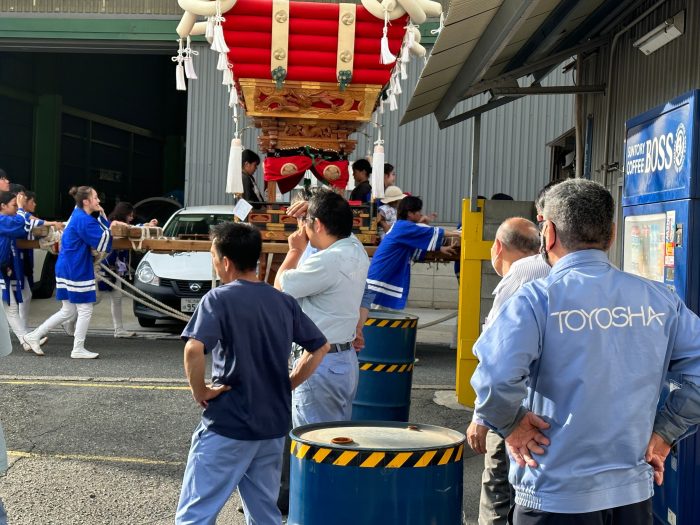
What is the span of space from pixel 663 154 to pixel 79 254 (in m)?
7.50

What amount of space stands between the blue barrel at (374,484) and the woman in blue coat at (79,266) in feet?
23.1

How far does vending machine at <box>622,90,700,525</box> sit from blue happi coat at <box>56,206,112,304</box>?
22.8ft

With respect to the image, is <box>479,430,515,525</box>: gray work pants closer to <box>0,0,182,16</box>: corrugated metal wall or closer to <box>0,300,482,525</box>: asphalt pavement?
<box>0,300,482,525</box>: asphalt pavement

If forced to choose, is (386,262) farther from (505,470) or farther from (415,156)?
(415,156)

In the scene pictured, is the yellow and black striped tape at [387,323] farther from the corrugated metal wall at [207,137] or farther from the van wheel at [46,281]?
the van wheel at [46,281]

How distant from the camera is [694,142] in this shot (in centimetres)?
388

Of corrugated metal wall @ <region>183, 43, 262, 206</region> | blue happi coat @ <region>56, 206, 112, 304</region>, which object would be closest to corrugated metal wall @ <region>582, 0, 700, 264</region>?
blue happi coat @ <region>56, 206, 112, 304</region>

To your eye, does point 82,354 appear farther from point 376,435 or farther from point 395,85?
point 376,435

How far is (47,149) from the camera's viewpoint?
2144 cm

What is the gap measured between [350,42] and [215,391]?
5.73 m

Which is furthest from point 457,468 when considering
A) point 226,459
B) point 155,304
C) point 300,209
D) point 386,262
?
point 155,304

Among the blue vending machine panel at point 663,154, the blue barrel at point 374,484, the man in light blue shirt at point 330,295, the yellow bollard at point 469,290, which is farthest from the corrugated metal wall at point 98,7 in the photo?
the blue barrel at point 374,484

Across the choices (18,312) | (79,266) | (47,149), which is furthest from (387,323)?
(47,149)

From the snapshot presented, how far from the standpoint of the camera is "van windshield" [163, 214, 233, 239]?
41.9ft
